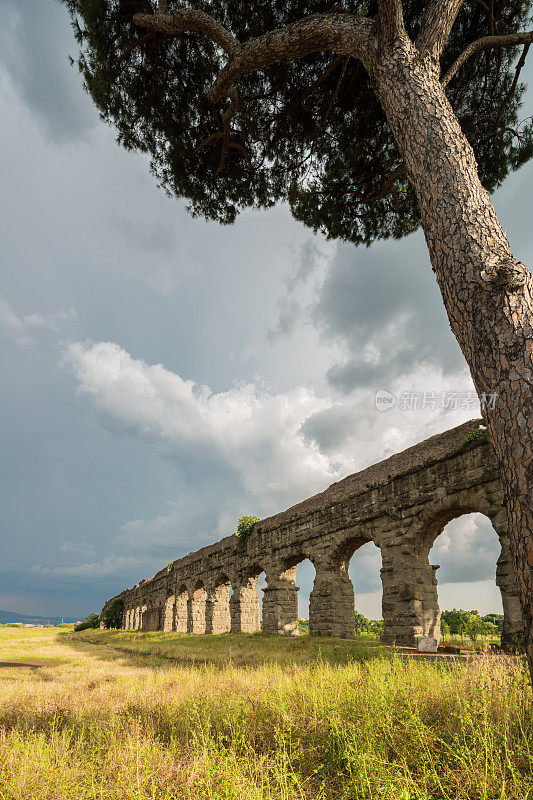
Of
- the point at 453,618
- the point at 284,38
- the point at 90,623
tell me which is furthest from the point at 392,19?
the point at 90,623

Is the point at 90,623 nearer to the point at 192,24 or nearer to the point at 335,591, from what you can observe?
the point at 335,591

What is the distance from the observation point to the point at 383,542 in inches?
444

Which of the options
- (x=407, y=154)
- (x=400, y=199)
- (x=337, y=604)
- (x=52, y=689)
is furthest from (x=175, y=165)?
(x=337, y=604)

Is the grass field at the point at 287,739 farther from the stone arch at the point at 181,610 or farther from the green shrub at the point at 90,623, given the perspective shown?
the green shrub at the point at 90,623

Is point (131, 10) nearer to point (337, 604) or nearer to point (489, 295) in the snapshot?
point (489, 295)

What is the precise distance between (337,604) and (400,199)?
1100 centimetres

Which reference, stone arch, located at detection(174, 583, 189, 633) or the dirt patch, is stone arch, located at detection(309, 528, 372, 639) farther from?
stone arch, located at detection(174, 583, 189, 633)

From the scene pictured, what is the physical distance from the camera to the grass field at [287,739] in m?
2.79

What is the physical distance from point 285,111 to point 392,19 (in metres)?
4.73

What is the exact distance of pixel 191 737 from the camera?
3947 mm

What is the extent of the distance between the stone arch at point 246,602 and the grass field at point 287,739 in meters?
12.7

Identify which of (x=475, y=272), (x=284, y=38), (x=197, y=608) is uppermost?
(x=284, y=38)

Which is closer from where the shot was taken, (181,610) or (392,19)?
(392,19)

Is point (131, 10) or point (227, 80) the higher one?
point (131, 10)
